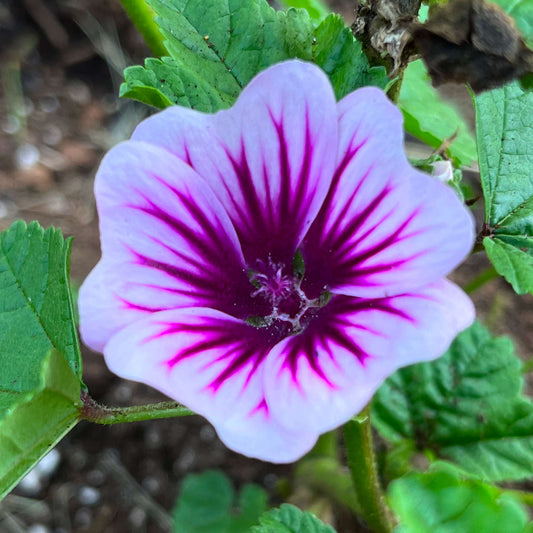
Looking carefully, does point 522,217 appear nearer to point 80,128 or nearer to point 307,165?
point 307,165

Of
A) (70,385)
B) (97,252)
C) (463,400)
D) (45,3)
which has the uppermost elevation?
(70,385)

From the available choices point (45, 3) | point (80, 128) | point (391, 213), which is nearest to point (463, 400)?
point (391, 213)

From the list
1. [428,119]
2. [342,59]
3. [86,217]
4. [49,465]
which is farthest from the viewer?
[86,217]

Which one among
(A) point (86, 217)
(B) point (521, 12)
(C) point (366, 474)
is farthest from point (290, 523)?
(A) point (86, 217)

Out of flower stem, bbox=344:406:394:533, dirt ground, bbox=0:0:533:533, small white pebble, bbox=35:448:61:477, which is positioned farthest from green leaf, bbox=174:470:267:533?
flower stem, bbox=344:406:394:533

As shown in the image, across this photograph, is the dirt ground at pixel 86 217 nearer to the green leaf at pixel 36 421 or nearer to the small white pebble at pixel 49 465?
the small white pebble at pixel 49 465

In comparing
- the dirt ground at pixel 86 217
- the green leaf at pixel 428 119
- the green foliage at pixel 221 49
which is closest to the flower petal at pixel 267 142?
the green foliage at pixel 221 49

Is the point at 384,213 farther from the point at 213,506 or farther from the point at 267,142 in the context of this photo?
the point at 213,506
